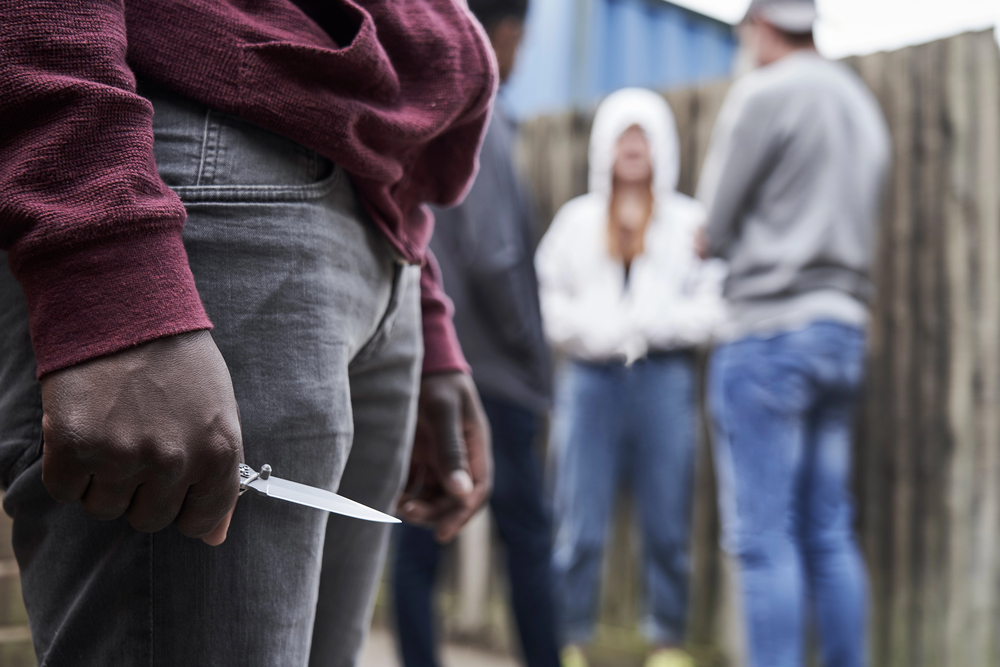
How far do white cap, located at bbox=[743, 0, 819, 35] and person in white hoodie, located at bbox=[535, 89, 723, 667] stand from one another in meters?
0.84

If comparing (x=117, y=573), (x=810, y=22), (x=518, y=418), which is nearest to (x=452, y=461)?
(x=117, y=573)

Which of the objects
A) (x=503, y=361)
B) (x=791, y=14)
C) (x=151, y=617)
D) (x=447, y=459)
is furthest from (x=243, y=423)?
(x=791, y=14)

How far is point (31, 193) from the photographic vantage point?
707mm

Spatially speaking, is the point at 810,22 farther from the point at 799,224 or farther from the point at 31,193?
the point at 31,193

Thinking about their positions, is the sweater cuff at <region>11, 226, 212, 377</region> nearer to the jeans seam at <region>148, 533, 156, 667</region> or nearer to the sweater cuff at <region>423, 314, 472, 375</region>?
the jeans seam at <region>148, 533, 156, 667</region>

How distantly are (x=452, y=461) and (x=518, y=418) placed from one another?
1.56m

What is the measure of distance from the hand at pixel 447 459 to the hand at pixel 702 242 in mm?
1767

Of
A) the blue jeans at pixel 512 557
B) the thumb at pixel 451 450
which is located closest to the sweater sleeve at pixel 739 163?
the blue jeans at pixel 512 557

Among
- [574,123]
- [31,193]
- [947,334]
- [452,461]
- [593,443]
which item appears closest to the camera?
[31,193]

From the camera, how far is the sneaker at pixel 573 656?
3.38 m

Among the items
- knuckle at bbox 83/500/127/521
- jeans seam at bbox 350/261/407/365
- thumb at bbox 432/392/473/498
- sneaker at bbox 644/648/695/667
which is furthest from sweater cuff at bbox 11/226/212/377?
sneaker at bbox 644/648/695/667

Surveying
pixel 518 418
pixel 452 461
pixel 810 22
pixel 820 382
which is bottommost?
pixel 518 418

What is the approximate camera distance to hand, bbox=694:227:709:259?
293 cm

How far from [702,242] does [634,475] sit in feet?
3.67
